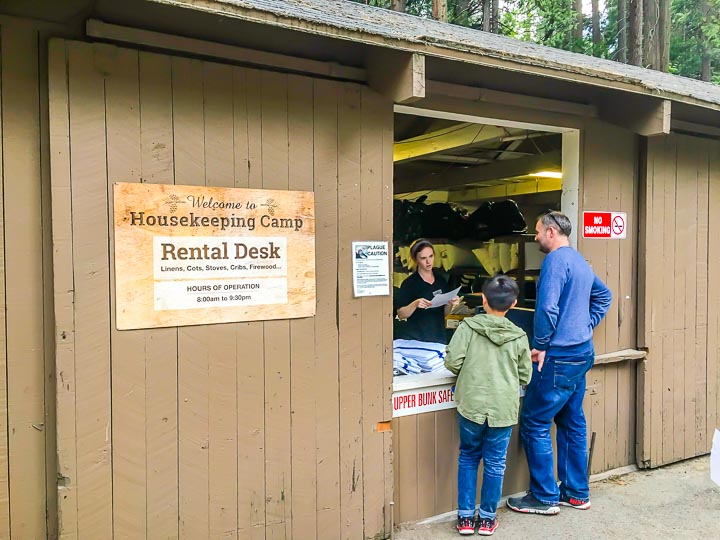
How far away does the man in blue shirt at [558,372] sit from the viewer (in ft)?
11.5

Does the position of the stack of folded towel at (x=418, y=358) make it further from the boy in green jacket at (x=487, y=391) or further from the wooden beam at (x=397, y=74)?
the wooden beam at (x=397, y=74)

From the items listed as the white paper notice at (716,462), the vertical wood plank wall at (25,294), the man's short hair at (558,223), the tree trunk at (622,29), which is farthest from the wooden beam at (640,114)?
the tree trunk at (622,29)

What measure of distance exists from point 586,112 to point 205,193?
271 centimetres

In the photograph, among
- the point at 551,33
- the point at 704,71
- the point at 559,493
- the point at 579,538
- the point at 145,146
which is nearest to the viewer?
the point at 145,146

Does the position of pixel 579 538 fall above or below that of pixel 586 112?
below

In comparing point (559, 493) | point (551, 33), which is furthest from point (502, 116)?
point (551, 33)

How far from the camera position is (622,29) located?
1420 cm

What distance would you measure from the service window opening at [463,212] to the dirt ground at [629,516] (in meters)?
1.21

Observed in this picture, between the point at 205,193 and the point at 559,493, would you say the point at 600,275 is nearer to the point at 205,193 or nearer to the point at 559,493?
the point at 559,493

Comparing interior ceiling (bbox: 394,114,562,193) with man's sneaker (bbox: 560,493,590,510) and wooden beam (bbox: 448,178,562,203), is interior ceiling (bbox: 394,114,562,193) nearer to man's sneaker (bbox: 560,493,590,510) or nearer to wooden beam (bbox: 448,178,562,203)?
wooden beam (bbox: 448,178,562,203)

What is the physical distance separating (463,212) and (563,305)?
3303 millimetres

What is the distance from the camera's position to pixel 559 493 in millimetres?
3633

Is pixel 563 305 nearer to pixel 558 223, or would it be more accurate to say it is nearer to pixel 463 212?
pixel 558 223

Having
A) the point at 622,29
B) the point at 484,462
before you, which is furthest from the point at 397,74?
the point at 622,29
